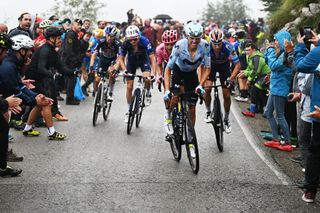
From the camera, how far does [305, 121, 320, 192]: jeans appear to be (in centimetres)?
646

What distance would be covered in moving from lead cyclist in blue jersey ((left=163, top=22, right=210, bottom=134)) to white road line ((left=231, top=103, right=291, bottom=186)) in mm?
1458

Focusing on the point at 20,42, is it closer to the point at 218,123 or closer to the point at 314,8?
the point at 218,123

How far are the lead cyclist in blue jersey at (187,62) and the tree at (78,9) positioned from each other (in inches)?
973

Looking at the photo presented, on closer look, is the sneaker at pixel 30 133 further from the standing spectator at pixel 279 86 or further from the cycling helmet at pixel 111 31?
the standing spectator at pixel 279 86

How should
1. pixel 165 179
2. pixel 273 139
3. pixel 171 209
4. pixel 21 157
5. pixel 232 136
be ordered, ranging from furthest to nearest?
pixel 232 136, pixel 273 139, pixel 21 157, pixel 165 179, pixel 171 209

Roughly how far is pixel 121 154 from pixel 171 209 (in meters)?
3.09

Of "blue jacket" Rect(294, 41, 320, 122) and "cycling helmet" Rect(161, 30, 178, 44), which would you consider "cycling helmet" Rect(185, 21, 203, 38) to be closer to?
"cycling helmet" Rect(161, 30, 178, 44)

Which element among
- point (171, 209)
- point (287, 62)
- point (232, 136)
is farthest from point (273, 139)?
point (171, 209)

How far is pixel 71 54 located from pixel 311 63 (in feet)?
31.3

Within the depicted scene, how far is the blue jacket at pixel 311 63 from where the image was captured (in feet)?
20.6

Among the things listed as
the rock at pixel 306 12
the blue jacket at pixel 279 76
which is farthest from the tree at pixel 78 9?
the blue jacket at pixel 279 76

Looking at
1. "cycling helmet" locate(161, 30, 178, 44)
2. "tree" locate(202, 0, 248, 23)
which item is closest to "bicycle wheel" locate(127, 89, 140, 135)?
"cycling helmet" locate(161, 30, 178, 44)

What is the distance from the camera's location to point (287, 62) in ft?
26.0

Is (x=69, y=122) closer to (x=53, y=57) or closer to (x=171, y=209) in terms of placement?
(x=53, y=57)
